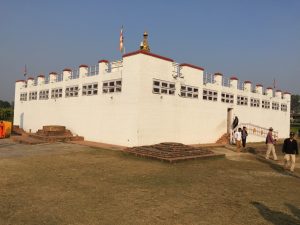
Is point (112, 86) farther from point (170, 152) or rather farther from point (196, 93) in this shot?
point (170, 152)

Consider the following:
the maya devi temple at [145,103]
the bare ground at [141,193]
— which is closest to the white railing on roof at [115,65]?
the maya devi temple at [145,103]

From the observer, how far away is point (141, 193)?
8.28 m

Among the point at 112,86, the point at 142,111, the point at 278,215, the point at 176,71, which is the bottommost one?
the point at 278,215

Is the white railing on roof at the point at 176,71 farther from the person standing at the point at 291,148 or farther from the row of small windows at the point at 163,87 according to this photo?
the person standing at the point at 291,148

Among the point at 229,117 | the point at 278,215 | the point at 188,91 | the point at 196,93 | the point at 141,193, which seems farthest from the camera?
the point at 229,117

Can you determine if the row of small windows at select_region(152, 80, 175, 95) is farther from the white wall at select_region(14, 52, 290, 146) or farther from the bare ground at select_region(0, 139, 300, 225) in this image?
the bare ground at select_region(0, 139, 300, 225)

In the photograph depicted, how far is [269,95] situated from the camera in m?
33.2

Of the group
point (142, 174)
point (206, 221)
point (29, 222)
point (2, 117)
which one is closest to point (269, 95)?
point (142, 174)

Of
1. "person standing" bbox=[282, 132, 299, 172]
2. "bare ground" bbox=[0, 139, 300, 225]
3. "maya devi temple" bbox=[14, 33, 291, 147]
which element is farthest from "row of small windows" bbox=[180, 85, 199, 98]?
"person standing" bbox=[282, 132, 299, 172]

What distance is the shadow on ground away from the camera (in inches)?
245

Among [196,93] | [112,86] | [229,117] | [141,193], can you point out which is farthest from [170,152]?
[229,117]

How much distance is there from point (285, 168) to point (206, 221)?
9.14 metres

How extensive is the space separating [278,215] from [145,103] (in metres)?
13.1

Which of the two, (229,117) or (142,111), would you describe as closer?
(142,111)
